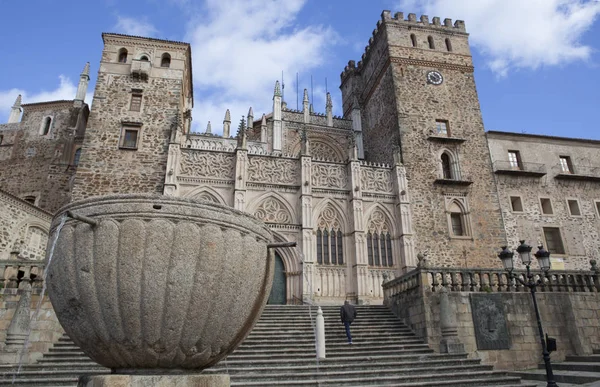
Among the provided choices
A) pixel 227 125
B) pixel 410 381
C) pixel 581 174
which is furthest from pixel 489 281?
pixel 227 125

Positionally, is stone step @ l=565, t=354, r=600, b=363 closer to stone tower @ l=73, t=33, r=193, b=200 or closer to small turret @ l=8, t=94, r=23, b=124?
stone tower @ l=73, t=33, r=193, b=200

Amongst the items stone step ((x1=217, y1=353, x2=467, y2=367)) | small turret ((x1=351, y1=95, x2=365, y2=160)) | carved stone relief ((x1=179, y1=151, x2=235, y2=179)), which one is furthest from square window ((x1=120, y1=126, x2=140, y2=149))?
small turret ((x1=351, y1=95, x2=365, y2=160))

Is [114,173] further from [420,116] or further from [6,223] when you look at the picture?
[420,116]

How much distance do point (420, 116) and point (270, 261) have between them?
876 inches

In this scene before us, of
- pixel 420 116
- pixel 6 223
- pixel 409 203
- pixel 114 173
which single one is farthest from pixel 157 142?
pixel 420 116

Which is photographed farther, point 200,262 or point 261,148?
point 261,148

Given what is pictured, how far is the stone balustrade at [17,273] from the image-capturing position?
37.1 ft

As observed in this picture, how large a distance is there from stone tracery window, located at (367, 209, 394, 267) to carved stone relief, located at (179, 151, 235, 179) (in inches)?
304

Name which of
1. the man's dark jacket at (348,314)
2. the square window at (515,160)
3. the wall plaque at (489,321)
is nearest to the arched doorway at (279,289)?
the man's dark jacket at (348,314)

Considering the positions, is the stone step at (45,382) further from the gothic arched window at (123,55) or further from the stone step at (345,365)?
the gothic arched window at (123,55)

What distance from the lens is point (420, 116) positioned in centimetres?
2442

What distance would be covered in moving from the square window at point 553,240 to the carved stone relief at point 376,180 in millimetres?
9389

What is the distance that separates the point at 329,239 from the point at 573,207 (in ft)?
49.7

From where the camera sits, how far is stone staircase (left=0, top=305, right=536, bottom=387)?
8.63 m
